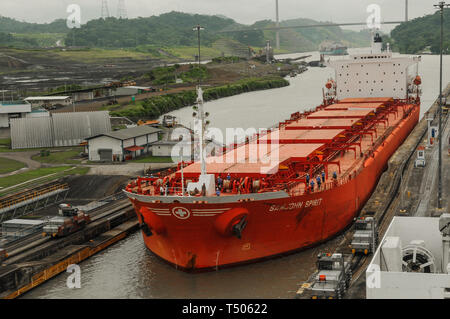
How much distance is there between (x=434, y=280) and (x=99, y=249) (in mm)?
16835

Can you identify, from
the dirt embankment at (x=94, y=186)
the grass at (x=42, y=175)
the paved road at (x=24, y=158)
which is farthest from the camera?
the paved road at (x=24, y=158)


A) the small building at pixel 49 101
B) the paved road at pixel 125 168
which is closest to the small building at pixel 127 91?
the small building at pixel 49 101

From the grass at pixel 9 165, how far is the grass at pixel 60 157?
1678 millimetres

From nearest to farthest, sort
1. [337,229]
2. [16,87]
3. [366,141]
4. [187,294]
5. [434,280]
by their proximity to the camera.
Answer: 1. [434,280]
2. [187,294]
3. [337,229]
4. [366,141]
5. [16,87]

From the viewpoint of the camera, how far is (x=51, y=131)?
47.7 m

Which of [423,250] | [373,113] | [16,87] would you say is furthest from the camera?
[16,87]

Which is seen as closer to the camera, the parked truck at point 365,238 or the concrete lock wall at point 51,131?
the parked truck at point 365,238

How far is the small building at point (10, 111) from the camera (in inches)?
2047

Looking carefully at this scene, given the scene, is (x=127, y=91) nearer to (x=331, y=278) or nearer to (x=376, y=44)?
(x=376, y=44)

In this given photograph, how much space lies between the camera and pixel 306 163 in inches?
971

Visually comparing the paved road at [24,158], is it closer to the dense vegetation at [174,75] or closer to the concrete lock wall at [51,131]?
the concrete lock wall at [51,131]

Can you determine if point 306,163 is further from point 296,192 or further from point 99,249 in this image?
point 99,249

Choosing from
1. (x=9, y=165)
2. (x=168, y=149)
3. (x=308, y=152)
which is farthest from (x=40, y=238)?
(x=168, y=149)
